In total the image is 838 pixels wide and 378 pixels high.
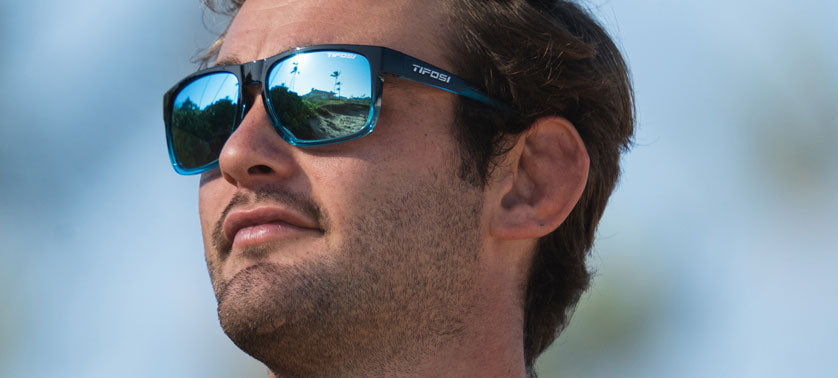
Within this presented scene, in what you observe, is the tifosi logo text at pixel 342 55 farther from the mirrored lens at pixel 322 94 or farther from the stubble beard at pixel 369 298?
the stubble beard at pixel 369 298

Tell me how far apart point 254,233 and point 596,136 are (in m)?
1.34

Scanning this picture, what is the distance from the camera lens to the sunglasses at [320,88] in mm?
3066

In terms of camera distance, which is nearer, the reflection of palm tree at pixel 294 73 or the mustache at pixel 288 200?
the mustache at pixel 288 200

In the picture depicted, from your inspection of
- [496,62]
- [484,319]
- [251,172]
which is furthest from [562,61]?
[251,172]

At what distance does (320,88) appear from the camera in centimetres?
310

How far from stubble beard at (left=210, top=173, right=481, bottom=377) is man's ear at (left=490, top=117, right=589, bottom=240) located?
245 millimetres

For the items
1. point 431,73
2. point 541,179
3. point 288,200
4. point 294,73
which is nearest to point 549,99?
point 541,179

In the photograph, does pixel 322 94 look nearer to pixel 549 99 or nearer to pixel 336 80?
pixel 336 80

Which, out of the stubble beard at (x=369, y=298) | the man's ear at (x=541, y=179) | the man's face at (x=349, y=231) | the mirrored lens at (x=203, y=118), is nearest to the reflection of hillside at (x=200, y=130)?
the mirrored lens at (x=203, y=118)

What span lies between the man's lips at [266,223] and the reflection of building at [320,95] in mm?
346

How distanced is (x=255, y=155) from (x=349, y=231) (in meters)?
0.35

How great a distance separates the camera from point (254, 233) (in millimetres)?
3037

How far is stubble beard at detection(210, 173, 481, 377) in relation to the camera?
2924 millimetres

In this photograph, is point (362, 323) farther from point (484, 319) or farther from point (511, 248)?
point (511, 248)
